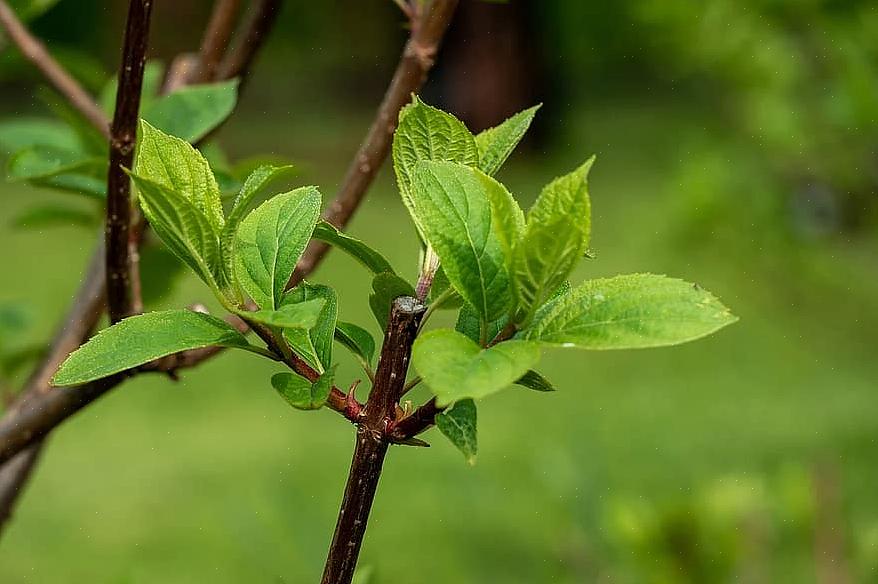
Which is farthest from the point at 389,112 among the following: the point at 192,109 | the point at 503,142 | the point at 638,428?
the point at 638,428

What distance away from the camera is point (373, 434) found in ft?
0.94

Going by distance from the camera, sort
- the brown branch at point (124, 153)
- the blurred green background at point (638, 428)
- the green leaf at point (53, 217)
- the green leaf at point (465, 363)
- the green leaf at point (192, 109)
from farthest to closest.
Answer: the blurred green background at point (638, 428) → the green leaf at point (53, 217) → the green leaf at point (192, 109) → the brown branch at point (124, 153) → the green leaf at point (465, 363)

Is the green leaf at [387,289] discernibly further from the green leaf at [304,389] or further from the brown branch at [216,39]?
the brown branch at [216,39]

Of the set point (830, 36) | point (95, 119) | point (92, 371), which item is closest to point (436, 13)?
point (95, 119)

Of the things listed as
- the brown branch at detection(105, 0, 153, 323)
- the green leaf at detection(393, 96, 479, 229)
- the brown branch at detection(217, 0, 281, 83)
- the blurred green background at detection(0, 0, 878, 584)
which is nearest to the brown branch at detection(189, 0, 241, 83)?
the brown branch at detection(217, 0, 281, 83)

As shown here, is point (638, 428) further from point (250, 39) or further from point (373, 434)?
point (373, 434)

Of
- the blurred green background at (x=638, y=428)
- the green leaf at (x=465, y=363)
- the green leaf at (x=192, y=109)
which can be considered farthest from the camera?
the blurred green background at (x=638, y=428)

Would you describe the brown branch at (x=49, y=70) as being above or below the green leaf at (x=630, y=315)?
above

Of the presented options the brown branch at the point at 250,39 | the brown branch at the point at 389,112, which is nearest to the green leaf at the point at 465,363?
the brown branch at the point at 389,112

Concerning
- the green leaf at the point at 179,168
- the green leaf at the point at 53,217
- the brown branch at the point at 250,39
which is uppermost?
the brown branch at the point at 250,39

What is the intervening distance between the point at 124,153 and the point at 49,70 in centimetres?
28

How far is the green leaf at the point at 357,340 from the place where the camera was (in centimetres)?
34

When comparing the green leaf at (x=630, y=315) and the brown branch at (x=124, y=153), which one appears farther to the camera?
the brown branch at (x=124, y=153)

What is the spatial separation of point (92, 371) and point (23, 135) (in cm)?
41
